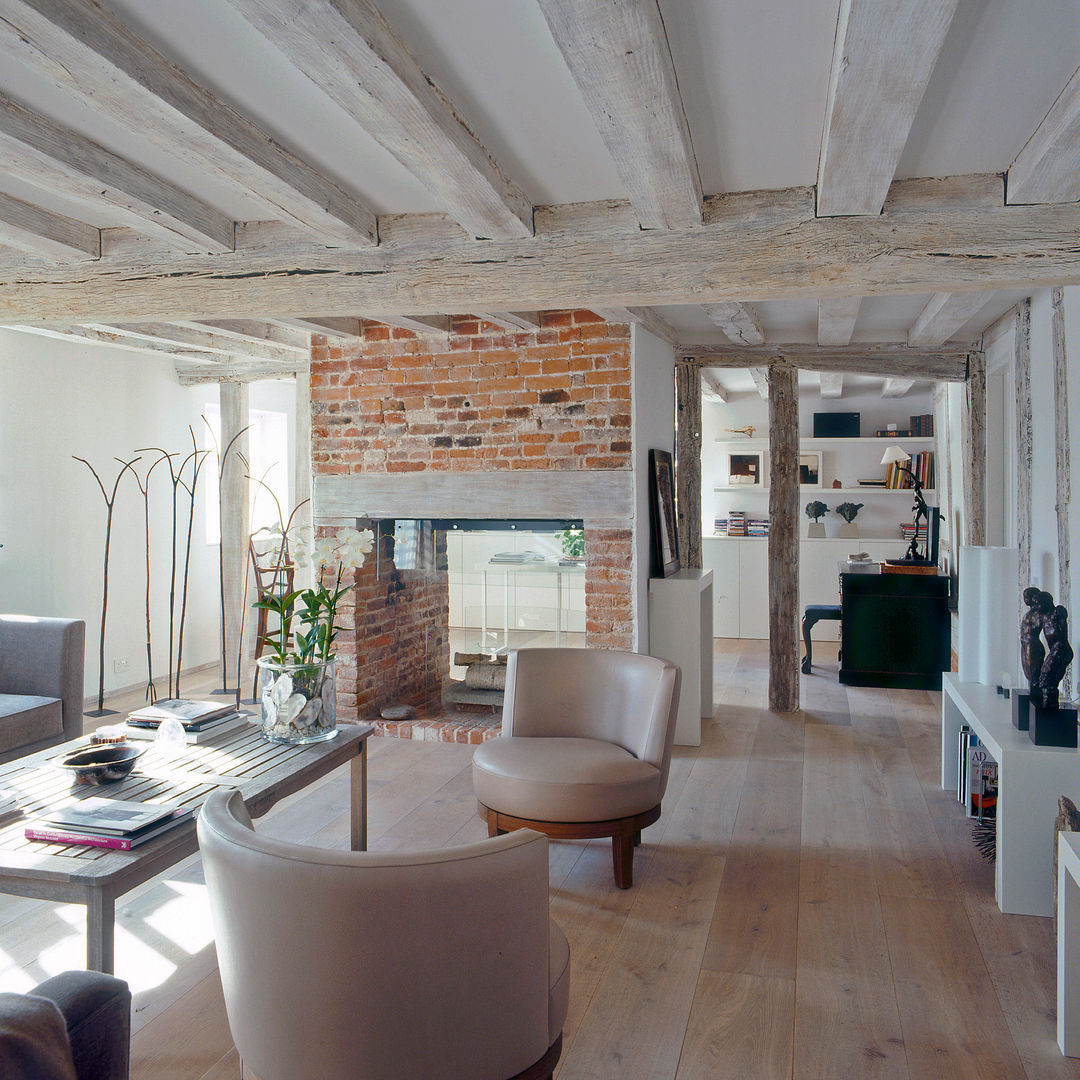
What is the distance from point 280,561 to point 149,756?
10.5 ft

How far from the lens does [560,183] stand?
2.78m

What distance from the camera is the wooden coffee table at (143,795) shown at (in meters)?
2.06

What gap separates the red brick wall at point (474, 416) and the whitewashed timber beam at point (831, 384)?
314 centimetres

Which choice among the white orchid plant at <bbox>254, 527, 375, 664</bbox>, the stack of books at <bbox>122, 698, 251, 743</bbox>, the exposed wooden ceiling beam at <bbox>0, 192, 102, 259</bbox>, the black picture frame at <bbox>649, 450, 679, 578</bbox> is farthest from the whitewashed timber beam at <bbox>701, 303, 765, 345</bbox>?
the stack of books at <bbox>122, 698, 251, 743</bbox>

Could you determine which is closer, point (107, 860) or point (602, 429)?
point (107, 860)

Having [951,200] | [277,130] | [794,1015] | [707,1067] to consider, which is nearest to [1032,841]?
[794,1015]

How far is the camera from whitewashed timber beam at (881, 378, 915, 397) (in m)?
7.66

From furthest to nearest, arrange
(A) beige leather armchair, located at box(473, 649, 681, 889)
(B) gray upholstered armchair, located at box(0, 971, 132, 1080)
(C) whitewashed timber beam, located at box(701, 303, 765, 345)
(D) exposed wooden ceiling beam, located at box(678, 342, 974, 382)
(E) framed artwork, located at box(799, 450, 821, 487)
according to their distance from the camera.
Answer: (E) framed artwork, located at box(799, 450, 821, 487)
(D) exposed wooden ceiling beam, located at box(678, 342, 974, 382)
(C) whitewashed timber beam, located at box(701, 303, 765, 345)
(A) beige leather armchair, located at box(473, 649, 681, 889)
(B) gray upholstered armchair, located at box(0, 971, 132, 1080)

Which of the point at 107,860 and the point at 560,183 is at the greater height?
the point at 560,183

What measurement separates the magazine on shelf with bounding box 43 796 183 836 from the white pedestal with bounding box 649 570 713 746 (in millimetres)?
3067

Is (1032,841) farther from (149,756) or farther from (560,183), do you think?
(149,756)

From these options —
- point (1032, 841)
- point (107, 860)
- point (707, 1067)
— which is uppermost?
point (107, 860)

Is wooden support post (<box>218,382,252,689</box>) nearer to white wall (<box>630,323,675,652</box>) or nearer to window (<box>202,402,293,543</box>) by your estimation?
window (<box>202,402,293,543</box>)

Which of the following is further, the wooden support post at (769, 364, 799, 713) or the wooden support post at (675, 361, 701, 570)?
the wooden support post at (675, 361, 701, 570)
